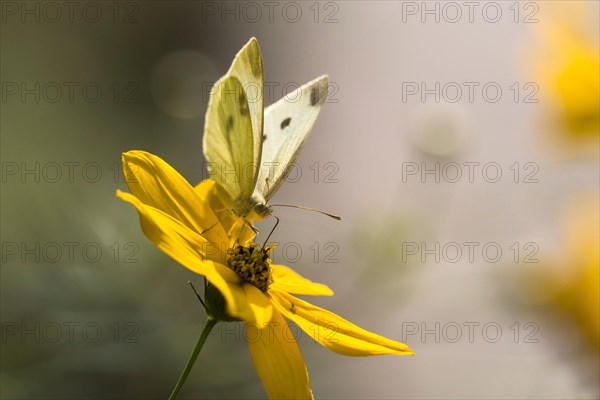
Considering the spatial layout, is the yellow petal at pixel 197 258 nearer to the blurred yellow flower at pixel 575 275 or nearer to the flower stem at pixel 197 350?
the flower stem at pixel 197 350

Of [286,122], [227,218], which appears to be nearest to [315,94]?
[286,122]

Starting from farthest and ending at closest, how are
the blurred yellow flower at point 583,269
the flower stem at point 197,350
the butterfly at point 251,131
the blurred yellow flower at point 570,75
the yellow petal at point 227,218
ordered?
the blurred yellow flower at point 570,75
the blurred yellow flower at point 583,269
the yellow petal at point 227,218
the butterfly at point 251,131
the flower stem at point 197,350

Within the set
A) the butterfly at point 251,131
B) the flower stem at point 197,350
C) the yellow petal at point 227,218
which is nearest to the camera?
the flower stem at point 197,350

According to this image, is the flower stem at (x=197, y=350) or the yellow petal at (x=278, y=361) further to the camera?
the yellow petal at (x=278, y=361)

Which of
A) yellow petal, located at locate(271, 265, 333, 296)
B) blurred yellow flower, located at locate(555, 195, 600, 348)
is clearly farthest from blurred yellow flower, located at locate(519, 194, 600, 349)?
yellow petal, located at locate(271, 265, 333, 296)

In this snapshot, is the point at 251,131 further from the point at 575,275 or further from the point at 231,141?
the point at 575,275

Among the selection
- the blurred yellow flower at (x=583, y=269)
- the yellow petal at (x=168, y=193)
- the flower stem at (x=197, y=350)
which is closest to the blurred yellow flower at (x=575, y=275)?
the blurred yellow flower at (x=583, y=269)
